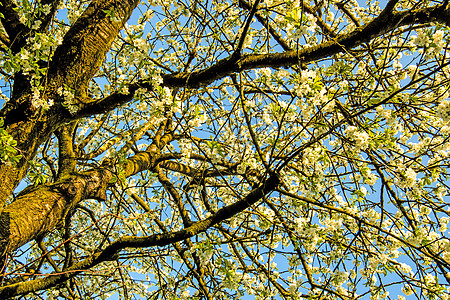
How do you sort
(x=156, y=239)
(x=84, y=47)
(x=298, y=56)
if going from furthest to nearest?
(x=84, y=47), (x=156, y=239), (x=298, y=56)

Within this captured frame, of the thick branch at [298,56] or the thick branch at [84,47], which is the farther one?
the thick branch at [84,47]

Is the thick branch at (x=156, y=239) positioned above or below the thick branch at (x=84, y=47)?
below

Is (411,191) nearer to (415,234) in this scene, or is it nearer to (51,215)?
(415,234)

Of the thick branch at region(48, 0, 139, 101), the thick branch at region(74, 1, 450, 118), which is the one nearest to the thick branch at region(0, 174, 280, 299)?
the thick branch at region(74, 1, 450, 118)

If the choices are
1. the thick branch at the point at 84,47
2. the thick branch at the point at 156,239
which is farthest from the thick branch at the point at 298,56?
the thick branch at the point at 156,239

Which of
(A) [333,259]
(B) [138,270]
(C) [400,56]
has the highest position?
(C) [400,56]

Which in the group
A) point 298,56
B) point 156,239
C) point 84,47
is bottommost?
point 156,239

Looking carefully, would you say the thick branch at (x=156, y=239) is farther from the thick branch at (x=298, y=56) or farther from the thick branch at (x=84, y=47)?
the thick branch at (x=84, y=47)

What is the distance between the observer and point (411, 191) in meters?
2.84

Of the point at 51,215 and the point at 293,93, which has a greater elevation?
the point at 293,93

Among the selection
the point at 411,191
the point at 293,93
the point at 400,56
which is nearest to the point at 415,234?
the point at 411,191

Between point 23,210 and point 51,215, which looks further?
point 51,215

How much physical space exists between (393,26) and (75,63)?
285 centimetres

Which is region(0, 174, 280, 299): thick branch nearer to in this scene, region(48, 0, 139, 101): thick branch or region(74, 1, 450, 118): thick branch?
region(74, 1, 450, 118): thick branch
